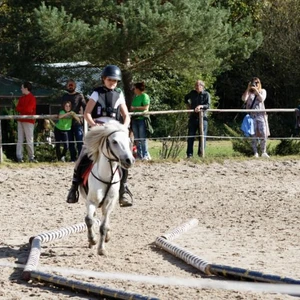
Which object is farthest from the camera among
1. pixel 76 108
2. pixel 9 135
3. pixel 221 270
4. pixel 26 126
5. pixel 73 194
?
pixel 9 135

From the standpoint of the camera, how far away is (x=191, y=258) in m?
9.51

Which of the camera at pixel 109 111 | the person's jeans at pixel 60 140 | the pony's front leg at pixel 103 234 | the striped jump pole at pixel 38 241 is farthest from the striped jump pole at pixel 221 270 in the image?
the person's jeans at pixel 60 140

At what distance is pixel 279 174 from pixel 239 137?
2.21m

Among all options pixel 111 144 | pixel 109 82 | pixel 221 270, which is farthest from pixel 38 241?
pixel 221 270

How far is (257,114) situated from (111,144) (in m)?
10.7

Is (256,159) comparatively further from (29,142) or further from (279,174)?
(29,142)

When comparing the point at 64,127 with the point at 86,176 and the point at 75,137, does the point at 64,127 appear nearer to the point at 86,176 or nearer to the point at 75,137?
the point at 75,137

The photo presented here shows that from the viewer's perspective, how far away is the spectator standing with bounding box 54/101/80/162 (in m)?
18.7

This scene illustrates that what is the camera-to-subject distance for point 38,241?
34.7ft

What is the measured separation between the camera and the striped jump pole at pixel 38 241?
8.97 m

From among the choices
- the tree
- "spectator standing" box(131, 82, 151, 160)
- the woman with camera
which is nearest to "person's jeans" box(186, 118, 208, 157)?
"spectator standing" box(131, 82, 151, 160)

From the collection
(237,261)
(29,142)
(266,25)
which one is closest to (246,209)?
(237,261)

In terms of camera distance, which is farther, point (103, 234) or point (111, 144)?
point (103, 234)

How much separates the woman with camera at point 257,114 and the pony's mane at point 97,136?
32.6 ft
